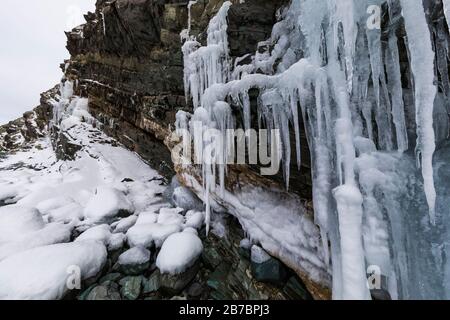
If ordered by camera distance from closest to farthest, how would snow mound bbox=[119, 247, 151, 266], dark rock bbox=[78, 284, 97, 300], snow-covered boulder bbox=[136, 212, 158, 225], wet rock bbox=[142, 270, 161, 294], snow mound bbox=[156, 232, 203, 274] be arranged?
dark rock bbox=[78, 284, 97, 300] < wet rock bbox=[142, 270, 161, 294] < snow mound bbox=[156, 232, 203, 274] < snow mound bbox=[119, 247, 151, 266] < snow-covered boulder bbox=[136, 212, 158, 225]

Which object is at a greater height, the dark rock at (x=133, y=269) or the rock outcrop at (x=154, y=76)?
the rock outcrop at (x=154, y=76)

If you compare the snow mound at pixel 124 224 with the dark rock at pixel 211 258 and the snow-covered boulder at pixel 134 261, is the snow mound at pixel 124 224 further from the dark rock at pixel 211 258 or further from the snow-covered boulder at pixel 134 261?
the dark rock at pixel 211 258

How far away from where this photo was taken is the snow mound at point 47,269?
4.52m

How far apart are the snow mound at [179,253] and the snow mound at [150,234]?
469 millimetres

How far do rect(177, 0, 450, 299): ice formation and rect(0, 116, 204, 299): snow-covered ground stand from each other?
414 cm

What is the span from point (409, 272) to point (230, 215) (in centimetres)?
456

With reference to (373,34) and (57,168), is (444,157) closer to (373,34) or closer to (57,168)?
(373,34)

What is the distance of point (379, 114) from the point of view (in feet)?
10.7

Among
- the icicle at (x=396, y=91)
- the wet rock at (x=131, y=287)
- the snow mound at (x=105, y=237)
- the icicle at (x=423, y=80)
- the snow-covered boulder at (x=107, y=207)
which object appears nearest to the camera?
the icicle at (x=423, y=80)

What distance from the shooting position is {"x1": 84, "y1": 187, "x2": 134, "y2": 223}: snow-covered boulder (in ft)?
28.1

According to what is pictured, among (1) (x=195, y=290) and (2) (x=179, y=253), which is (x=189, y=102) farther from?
(1) (x=195, y=290)

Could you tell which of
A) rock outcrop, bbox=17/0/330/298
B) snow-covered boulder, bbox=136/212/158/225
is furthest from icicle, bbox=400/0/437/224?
snow-covered boulder, bbox=136/212/158/225

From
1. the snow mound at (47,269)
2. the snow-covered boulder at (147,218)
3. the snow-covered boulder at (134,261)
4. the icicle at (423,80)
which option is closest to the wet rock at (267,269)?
the snow-covered boulder at (134,261)

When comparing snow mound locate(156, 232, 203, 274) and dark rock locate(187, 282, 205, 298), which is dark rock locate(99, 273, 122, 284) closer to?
snow mound locate(156, 232, 203, 274)
